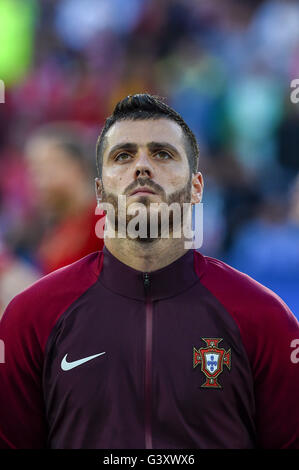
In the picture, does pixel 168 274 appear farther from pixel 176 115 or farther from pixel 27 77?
pixel 27 77

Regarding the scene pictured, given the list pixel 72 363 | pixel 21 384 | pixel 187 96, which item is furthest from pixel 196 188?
pixel 187 96

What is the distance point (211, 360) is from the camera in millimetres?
2096

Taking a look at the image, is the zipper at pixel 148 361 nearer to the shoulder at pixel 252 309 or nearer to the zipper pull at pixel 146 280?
the zipper pull at pixel 146 280

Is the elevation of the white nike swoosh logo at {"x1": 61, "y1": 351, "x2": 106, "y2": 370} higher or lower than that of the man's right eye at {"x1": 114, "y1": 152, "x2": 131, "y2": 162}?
lower

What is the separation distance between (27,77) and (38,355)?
5.50 metres

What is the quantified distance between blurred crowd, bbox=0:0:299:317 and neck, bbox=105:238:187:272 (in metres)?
2.63

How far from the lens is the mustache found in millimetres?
2127

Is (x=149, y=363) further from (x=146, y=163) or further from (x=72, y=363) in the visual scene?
(x=146, y=163)

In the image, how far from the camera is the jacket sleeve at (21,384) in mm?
2182

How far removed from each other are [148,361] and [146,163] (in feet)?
1.89

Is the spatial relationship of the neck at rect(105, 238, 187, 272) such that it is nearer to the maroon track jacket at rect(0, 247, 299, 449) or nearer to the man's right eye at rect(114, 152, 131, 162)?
the maroon track jacket at rect(0, 247, 299, 449)

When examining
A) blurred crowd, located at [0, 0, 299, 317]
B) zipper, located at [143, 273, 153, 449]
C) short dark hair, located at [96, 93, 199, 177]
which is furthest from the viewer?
blurred crowd, located at [0, 0, 299, 317]

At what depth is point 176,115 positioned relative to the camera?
2.27 m

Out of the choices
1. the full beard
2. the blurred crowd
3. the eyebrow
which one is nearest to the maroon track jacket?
the full beard
